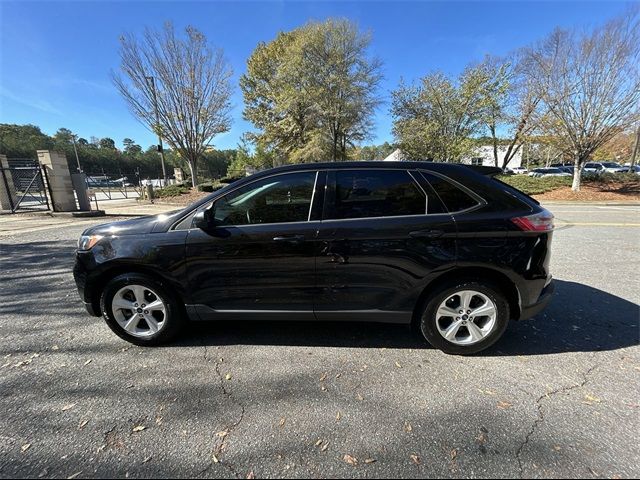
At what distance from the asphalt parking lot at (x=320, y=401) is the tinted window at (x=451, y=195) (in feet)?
4.45

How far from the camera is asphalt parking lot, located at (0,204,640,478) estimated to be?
6.05 feet

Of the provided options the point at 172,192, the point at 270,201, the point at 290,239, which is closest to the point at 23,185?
the point at 172,192

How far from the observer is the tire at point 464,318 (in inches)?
107

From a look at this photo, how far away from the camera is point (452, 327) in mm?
2791

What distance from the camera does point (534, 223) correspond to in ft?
8.68

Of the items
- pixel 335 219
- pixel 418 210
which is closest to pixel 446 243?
pixel 418 210

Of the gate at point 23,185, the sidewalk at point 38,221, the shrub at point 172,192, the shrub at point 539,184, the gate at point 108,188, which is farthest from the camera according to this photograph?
the gate at point 108,188

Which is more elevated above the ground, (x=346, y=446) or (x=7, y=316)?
(x=7, y=316)

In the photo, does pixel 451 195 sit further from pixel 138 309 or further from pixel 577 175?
pixel 577 175

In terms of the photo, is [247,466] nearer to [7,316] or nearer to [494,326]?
[494,326]

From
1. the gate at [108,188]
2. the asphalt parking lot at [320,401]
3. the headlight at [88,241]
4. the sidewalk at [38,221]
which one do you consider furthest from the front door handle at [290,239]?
the gate at [108,188]

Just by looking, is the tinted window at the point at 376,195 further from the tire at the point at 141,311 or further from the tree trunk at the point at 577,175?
the tree trunk at the point at 577,175

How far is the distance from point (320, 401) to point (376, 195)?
5.65 ft

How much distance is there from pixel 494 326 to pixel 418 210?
1.23 m
